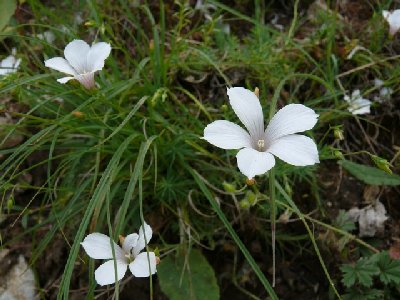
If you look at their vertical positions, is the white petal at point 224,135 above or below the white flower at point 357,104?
above

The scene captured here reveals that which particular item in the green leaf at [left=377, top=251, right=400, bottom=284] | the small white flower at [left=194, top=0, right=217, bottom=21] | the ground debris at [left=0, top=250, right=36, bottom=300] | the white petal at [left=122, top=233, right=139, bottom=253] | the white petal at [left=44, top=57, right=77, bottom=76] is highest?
the white petal at [left=44, top=57, right=77, bottom=76]

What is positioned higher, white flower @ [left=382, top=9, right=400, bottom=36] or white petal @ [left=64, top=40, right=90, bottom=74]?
white petal @ [left=64, top=40, right=90, bottom=74]

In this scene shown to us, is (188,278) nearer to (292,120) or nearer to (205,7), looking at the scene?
(292,120)

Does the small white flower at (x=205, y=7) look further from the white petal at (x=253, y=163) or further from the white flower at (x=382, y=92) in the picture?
the white petal at (x=253, y=163)

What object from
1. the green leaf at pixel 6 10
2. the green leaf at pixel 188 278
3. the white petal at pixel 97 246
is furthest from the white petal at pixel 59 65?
the green leaf at pixel 6 10

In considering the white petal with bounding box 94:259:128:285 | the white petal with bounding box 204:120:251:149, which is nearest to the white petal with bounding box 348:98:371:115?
the white petal with bounding box 204:120:251:149

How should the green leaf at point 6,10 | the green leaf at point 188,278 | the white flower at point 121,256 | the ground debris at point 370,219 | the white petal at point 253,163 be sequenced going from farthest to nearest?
the green leaf at point 6,10, the ground debris at point 370,219, the green leaf at point 188,278, the white flower at point 121,256, the white petal at point 253,163

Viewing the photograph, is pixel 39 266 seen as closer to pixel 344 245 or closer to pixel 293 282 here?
pixel 293 282

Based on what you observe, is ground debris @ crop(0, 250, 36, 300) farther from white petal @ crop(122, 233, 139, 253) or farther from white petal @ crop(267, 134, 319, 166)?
white petal @ crop(267, 134, 319, 166)

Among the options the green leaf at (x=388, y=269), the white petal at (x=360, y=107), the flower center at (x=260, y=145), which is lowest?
the green leaf at (x=388, y=269)
